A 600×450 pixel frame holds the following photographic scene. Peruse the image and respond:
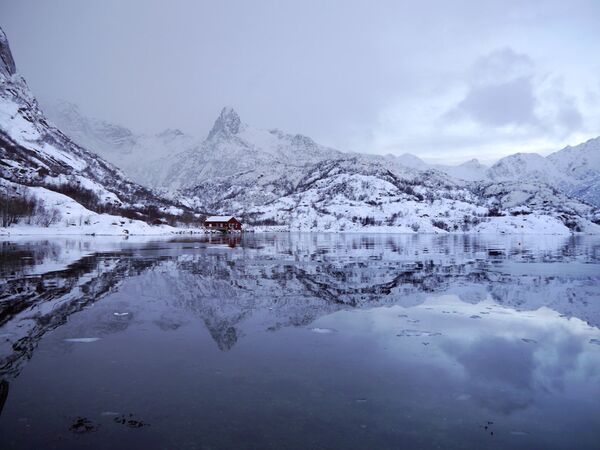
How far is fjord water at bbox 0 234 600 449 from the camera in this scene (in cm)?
817

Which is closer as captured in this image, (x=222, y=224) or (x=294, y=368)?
(x=294, y=368)

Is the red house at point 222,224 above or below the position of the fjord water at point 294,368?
above

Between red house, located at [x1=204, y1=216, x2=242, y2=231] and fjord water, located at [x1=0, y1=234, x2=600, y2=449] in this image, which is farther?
red house, located at [x1=204, y1=216, x2=242, y2=231]

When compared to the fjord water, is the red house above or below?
above

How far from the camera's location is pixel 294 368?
11.7m

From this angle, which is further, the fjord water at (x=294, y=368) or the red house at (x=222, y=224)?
the red house at (x=222, y=224)

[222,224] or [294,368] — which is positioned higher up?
[222,224]

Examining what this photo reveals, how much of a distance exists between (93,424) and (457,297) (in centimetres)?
1923

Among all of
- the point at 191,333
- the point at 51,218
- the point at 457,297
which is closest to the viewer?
the point at 191,333

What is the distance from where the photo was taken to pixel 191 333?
1511cm

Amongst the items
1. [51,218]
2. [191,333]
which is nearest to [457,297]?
[191,333]

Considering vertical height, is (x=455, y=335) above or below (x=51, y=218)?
below

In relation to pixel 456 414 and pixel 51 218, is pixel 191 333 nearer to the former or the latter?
pixel 456 414

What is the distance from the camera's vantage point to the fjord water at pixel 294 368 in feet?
26.8
